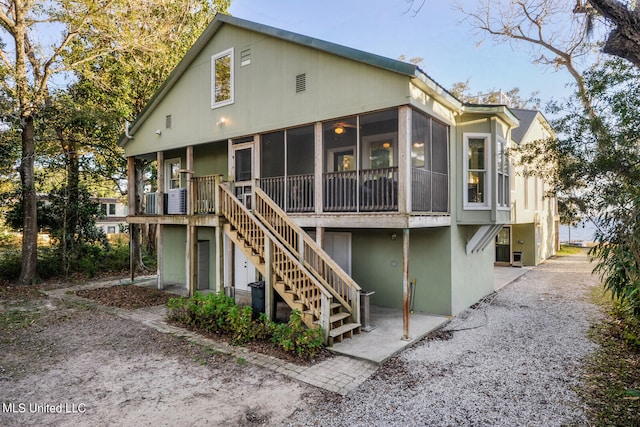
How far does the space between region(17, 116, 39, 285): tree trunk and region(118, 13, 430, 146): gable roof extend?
10.5ft

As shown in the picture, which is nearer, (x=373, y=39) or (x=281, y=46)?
(x=281, y=46)

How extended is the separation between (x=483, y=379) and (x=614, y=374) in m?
2.07

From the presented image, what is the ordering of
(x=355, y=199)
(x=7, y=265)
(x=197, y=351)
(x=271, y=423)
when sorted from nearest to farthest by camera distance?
(x=271, y=423) < (x=197, y=351) < (x=355, y=199) < (x=7, y=265)

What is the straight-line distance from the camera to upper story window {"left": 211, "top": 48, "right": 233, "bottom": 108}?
34.5 feet

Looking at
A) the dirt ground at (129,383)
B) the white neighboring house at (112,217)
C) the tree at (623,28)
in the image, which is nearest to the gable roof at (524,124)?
the tree at (623,28)

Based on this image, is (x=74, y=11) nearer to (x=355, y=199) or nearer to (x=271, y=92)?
(x=271, y=92)

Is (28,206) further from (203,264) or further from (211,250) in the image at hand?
(211,250)

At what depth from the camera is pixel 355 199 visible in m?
7.91

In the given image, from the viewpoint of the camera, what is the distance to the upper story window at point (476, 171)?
917cm

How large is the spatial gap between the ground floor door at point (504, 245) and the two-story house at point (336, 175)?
6988 mm

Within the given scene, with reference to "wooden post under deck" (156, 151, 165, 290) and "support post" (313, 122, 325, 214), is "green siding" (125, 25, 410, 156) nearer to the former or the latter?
"support post" (313, 122, 325, 214)

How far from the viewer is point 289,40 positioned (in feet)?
28.7

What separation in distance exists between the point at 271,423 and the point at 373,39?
741 inches

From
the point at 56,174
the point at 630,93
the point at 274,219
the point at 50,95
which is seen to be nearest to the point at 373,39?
the point at 630,93
